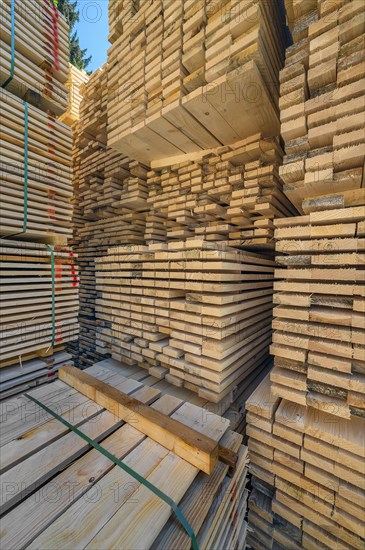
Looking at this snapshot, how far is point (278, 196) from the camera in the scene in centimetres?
303

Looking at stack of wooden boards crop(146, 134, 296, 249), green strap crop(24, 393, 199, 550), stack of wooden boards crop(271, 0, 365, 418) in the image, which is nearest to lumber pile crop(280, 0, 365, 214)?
stack of wooden boards crop(271, 0, 365, 418)

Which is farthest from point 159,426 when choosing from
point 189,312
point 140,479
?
point 189,312

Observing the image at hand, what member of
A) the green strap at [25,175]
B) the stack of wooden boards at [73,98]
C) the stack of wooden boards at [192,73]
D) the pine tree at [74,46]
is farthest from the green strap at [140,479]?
the pine tree at [74,46]

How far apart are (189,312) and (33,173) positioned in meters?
2.92

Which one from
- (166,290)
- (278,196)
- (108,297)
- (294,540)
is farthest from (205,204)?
(294,540)

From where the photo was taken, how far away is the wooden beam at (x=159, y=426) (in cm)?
156

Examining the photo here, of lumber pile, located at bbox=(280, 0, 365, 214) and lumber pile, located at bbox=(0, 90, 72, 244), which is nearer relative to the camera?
lumber pile, located at bbox=(280, 0, 365, 214)

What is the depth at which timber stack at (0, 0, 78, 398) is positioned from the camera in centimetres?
313

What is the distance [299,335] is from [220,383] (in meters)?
0.93

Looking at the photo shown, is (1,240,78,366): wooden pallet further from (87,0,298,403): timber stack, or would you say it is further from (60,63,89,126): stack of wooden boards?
(60,63,89,126): stack of wooden boards

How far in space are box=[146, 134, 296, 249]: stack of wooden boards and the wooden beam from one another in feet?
7.30

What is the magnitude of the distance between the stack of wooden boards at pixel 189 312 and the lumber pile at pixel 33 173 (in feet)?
3.44

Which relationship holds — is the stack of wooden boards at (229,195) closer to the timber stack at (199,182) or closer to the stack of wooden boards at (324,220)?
the timber stack at (199,182)

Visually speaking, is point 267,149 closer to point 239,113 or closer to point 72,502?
point 239,113
